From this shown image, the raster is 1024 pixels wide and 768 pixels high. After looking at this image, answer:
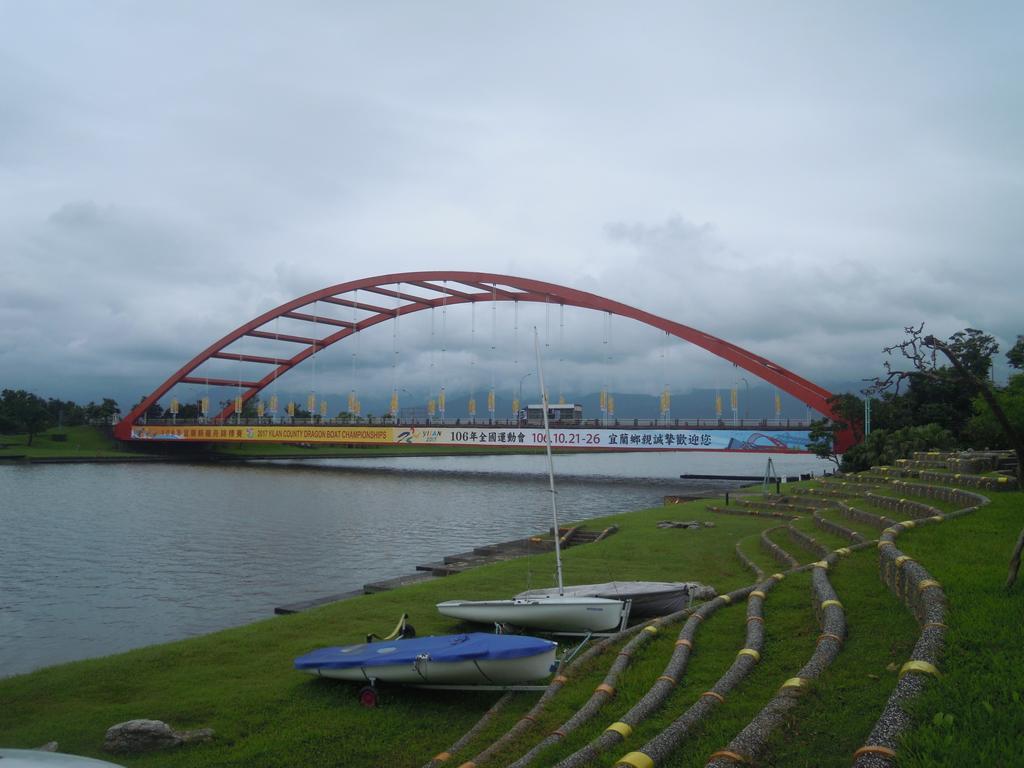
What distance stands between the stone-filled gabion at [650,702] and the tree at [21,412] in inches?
3086

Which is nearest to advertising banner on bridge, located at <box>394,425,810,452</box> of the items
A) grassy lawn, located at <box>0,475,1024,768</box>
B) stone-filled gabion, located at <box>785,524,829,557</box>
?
stone-filled gabion, located at <box>785,524,829,557</box>

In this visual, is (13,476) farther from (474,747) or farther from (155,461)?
(474,747)

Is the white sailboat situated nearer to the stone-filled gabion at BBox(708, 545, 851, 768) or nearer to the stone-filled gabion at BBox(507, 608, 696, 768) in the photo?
the stone-filled gabion at BBox(507, 608, 696, 768)

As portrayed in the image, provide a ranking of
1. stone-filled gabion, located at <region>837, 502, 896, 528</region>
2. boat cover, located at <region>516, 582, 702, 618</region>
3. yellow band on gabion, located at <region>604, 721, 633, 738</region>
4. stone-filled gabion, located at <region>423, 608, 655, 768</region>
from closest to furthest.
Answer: yellow band on gabion, located at <region>604, 721, 633, 738</region> < stone-filled gabion, located at <region>423, 608, 655, 768</region> < boat cover, located at <region>516, 582, 702, 618</region> < stone-filled gabion, located at <region>837, 502, 896, 528</region>

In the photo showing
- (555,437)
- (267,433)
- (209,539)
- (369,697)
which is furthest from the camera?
(267,433)

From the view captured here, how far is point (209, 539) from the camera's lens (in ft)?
75.5

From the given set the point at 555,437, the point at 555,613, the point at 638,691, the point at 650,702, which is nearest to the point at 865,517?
the point at 555,613

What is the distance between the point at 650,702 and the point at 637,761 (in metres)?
1.25

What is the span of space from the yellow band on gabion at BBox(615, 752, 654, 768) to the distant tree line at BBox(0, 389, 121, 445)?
8005cm

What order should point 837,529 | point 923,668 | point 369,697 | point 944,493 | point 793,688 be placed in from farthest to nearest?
point 944,493, point 837,529, point 369,697, point 793,688, point 923,668

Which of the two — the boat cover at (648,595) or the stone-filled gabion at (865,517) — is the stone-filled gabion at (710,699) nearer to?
the boat cover at (648,595)

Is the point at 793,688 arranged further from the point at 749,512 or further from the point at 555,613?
the point at 749,512

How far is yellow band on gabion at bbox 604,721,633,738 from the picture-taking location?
200 inches

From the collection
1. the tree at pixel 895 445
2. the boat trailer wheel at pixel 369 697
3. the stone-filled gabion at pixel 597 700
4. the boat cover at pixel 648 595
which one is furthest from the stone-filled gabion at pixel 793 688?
the tree at pixel 895 445
